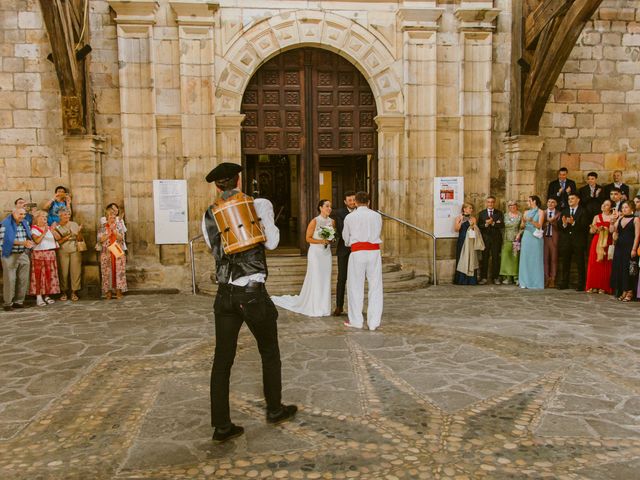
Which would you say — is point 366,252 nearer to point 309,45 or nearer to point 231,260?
point 231,260

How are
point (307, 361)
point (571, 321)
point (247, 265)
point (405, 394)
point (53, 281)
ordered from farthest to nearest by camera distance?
point (53, 281) → point (571, 321) → point (307, 361) → point (405, 394) → point (247, 265)

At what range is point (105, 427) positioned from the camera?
390 centimetres

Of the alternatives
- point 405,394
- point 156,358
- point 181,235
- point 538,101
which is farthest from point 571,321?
point 181,235

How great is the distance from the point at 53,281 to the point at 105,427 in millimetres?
5590

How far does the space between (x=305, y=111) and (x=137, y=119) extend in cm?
293

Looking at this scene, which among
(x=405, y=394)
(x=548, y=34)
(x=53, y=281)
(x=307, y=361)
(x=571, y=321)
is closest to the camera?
(x=405, y=394)

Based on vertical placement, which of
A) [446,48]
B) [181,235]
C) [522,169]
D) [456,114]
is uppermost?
[446,48]

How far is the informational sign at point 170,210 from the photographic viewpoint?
965 cm

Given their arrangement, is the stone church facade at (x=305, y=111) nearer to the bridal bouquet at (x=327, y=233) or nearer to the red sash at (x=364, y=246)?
the bridal bouquet at (x=327, y=233)

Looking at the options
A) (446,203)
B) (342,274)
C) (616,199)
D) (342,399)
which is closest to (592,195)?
(616,199)

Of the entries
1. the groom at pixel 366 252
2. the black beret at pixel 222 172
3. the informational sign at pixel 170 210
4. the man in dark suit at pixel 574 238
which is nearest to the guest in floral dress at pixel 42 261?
the informational sign at pixel 170 210

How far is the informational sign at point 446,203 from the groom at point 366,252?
377cm

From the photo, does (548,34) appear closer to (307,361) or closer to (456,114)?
(456,114)

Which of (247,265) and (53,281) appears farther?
(53,281)
